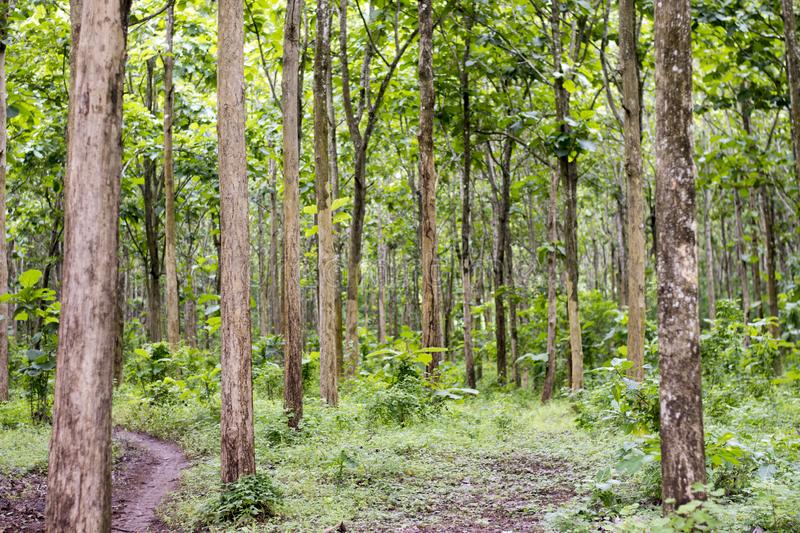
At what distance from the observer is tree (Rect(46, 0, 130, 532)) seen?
409 centimetres

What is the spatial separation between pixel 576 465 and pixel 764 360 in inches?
264

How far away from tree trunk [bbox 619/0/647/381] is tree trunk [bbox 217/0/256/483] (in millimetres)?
5675

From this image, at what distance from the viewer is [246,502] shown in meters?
6.01

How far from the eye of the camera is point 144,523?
21.1ft

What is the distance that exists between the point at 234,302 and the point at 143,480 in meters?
3.50

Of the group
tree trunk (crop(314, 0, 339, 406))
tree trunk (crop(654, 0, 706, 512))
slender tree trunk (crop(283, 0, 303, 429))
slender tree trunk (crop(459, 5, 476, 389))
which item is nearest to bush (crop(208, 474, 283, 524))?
slender tree trunk (crop(283, 0, 303, 429))

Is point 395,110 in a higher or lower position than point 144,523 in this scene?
higher

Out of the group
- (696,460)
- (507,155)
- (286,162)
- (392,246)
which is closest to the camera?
(696,460)

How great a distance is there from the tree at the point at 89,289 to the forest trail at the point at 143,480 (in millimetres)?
2343

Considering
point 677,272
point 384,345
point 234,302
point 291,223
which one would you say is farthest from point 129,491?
point 677,272

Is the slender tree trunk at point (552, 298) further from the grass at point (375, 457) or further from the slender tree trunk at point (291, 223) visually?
the slender tree trunk at point (291, 223)

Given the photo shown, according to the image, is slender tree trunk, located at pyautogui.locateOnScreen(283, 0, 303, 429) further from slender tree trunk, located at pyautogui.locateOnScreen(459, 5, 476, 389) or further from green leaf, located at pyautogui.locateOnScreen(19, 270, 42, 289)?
slender tree trunk, located at pyautogui.locateOnScreen(459, 5, 476, 389)

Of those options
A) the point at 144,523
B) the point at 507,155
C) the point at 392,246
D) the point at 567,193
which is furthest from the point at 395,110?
the point at 392,246

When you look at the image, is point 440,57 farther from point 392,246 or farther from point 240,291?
point 392,246
